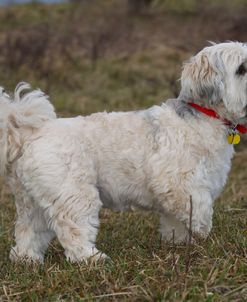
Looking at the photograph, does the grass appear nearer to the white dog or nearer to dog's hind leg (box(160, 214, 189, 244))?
dog's hind leg (box(160, 214, 189, 244))

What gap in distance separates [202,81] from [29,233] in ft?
5.79

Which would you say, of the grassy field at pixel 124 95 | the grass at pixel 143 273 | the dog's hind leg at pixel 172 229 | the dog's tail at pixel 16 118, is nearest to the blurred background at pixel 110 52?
the grassy field at pixel 124 95

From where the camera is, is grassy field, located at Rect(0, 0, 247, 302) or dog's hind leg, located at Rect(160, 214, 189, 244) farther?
dog's hind leg, located at Rect(160, 214, 189, 244)

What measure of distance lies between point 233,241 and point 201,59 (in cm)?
140

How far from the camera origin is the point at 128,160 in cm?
495

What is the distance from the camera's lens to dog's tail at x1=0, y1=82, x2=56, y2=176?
481 cm

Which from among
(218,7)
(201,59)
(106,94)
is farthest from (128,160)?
Result: (218,7)

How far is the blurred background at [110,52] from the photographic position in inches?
530

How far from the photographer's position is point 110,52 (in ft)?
54.3

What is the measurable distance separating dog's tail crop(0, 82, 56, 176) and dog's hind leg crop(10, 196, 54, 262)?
0.35 meters

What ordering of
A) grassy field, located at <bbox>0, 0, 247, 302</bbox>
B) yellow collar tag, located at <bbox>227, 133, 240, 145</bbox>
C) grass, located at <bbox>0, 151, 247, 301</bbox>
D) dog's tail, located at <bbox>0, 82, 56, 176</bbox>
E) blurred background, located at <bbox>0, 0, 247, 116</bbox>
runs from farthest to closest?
blurred background, located at <bbox>0, 0, 247, 116</bbox> < yellow collar tag, located at <bbox>227, 133, 240, 145</bbox> < dog's tail, located at <bbox>0, 82, 56, 176</bbox> < grassy field, located at <bbox>0, 0, 247, 302</bbox> < grass, located at <bbox>0, 151, 247, 301</bbox>

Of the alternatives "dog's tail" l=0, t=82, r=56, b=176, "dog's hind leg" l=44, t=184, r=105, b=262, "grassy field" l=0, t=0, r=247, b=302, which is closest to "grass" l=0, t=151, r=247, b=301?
"grassy field" l=0, t=0, r=247, b=302

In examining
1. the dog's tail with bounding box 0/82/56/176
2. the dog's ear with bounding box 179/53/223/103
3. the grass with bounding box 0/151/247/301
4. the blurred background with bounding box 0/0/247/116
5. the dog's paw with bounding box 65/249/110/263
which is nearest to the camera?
the grass with bounding box 0/151/247/301

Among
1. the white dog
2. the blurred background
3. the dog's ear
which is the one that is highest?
the dog's ear
